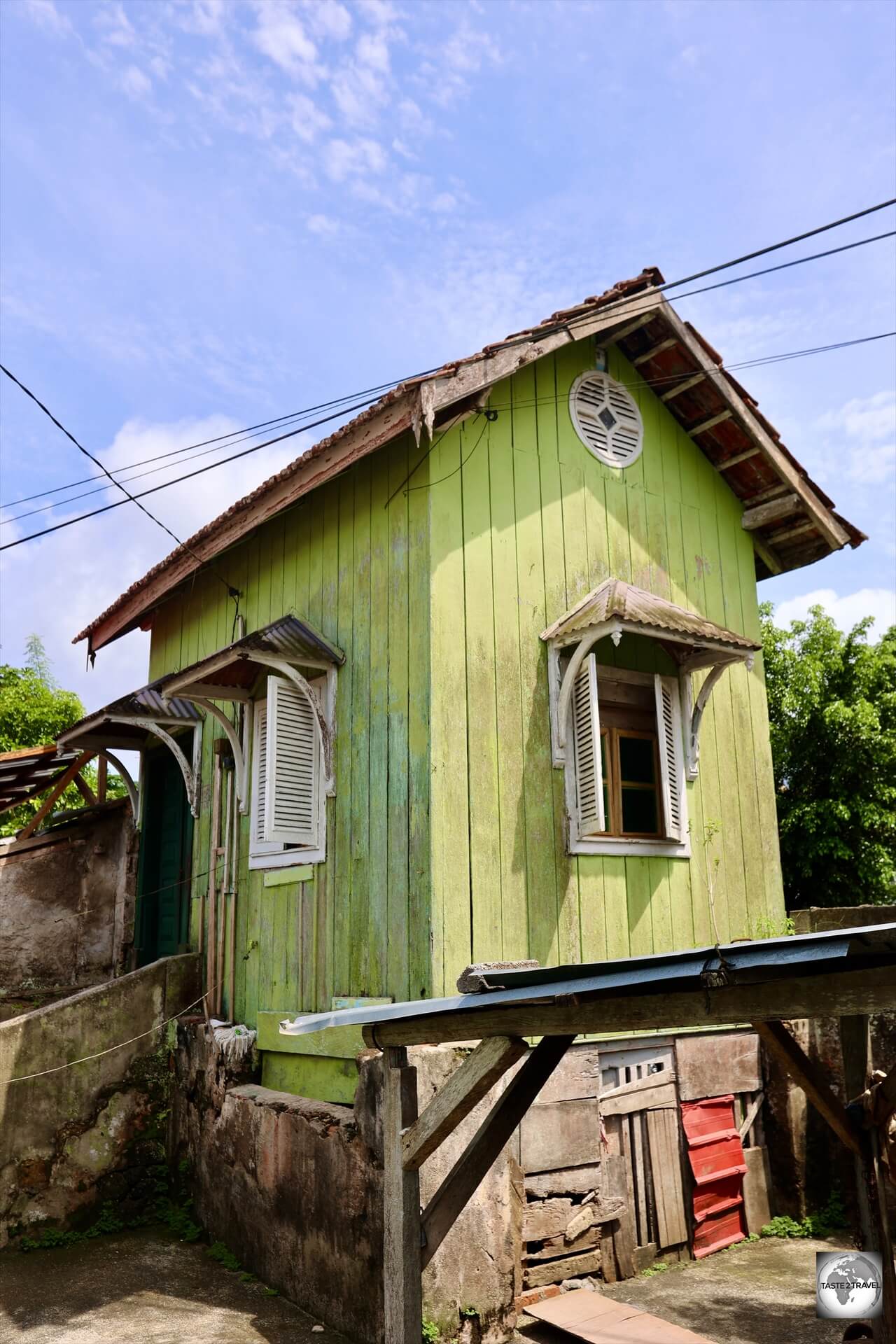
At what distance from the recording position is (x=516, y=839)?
25.2ft

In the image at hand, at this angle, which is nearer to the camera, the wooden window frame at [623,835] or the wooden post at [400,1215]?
the wooden post at [400,1215]

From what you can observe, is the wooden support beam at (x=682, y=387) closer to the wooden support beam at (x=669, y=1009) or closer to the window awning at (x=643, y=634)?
the window awning at (x=643, y=634)

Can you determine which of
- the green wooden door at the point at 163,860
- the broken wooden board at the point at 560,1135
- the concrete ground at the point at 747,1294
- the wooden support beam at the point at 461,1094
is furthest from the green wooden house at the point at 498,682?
the concrete ground at the point at 747,1294

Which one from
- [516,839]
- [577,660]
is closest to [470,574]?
Result: [577,660]

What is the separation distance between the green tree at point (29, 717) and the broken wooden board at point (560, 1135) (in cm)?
1421

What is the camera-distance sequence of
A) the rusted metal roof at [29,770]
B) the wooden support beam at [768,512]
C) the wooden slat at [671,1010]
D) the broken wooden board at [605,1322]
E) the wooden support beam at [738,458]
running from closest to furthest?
1. the wooden slat at [671,1010]
2. the broken wooden board at [605,1322]
3. the wooden support beam at [738,458]
4. the wooden support beam at [768,512]
5. the rusted metal roof at [29,770]

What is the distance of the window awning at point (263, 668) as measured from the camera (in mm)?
8141

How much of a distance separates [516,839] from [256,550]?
4.23 m

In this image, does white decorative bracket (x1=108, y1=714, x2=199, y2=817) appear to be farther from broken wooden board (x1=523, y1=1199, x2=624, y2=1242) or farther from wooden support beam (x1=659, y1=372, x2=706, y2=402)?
wooden support beam (x1=659, y1=372, x2=706, y2=402)

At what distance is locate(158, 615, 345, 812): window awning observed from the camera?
814cm

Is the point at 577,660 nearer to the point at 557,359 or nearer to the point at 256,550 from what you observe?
the point at 557,359

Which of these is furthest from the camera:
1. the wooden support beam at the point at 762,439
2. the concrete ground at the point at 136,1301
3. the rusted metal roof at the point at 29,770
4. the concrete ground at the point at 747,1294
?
the rusted metal roof at the point at 29,770

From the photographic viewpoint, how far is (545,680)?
8.22 meters

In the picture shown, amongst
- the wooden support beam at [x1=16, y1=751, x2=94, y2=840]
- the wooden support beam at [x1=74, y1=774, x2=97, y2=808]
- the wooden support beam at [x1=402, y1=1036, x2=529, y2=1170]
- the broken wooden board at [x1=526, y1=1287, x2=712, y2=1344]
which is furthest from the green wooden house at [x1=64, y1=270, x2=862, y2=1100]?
the wooden support beam at [x1=74, y1=774, x2=97, y2=808]
